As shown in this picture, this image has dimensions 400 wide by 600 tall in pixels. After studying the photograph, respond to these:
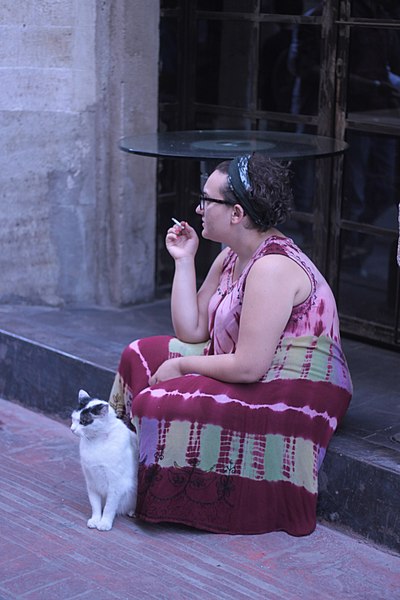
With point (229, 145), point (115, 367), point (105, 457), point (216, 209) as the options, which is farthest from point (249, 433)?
point (229, 145)

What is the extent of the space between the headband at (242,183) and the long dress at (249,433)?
132mm

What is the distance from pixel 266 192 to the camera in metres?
3.75

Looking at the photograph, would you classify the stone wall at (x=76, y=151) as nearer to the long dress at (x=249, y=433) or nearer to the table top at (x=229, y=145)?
the table top at (x=229, y=145)

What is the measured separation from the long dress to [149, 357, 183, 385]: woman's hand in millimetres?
50

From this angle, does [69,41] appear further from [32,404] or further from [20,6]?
[32,404]

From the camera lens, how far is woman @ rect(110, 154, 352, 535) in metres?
3.76

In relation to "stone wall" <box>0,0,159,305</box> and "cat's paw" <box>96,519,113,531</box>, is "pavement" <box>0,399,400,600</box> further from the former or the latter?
"stone wall" <box>0,0,159,305</box>

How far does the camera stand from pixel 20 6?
18.2 ft

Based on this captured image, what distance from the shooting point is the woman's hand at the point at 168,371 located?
12.9 ft

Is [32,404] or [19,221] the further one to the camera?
[19,221]

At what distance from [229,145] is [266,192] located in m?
0.91

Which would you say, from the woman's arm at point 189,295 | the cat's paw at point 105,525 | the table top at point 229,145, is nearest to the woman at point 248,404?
the cat's paw at point 105,525

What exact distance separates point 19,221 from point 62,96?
0.68 meters

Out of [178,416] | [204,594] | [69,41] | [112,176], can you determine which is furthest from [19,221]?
[204,594]
